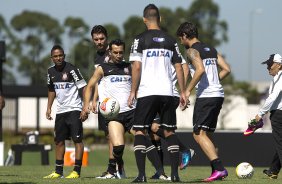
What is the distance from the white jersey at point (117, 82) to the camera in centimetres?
1515

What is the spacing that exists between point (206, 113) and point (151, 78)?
5.60 feet

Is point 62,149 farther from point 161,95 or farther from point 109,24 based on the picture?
point 109,24

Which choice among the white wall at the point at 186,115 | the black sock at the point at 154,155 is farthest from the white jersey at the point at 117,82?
the white wall at the point at 186,115

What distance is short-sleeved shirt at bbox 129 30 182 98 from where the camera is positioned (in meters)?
13.2

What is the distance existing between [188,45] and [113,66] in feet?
4.64

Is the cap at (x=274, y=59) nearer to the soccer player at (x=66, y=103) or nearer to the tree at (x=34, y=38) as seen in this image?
the soccer player at (x=66, y=103)

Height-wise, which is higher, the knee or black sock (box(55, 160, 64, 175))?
the knee

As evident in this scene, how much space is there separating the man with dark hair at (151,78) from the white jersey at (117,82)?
1.74 meters

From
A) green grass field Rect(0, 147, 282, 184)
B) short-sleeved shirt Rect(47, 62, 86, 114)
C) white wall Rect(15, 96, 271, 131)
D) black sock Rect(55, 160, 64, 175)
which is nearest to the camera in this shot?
green grass field Rect(0, 147, 282, 184)

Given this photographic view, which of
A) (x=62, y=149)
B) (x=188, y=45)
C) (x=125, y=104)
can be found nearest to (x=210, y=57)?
(x=188, y=45)

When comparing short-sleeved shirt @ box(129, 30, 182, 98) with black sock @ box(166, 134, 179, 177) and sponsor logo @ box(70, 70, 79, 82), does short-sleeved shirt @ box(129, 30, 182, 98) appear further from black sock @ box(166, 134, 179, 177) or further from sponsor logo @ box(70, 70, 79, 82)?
sponsor logo @ box(70, 70, 79, 82)

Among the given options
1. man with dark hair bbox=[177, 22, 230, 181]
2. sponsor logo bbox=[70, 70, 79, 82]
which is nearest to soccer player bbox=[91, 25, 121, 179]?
sponsor logo bbox=[70, 70, 79, 82]

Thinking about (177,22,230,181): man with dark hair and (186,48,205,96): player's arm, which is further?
(177,22,230,181): man with dark hair

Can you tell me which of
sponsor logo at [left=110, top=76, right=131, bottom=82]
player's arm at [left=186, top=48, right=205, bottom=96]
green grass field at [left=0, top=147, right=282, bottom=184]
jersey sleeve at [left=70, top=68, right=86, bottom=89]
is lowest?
green grass field at [left=0, top=147, right=282, bottom=184]
